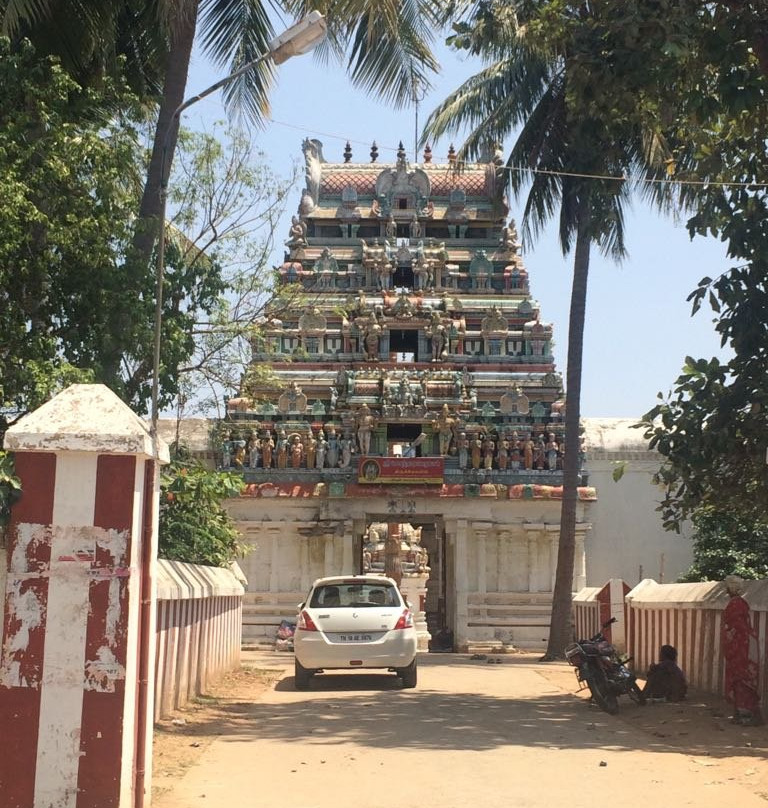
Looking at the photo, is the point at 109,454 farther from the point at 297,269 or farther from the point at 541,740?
the point at 297,269

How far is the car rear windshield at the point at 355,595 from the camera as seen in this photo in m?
15.6

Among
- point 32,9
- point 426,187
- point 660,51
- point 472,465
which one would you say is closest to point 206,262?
point 32,9

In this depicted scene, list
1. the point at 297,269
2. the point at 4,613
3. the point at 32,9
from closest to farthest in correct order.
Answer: the point at 4,613
the point at 32,9
the point at 297,269

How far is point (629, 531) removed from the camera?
3219cm

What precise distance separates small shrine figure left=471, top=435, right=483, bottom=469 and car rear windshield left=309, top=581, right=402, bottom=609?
14.3m

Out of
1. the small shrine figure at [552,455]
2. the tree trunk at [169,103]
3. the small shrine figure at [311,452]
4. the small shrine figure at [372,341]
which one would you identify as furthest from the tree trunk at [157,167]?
the small shrine figure at [372,341]

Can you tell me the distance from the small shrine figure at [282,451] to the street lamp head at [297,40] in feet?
67.0

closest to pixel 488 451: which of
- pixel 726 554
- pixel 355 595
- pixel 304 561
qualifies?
pixel 304 561

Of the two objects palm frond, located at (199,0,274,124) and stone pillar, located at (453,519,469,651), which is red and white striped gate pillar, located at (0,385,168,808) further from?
stone pillar, located at (453,519,469,651)

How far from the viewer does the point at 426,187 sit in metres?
38.8

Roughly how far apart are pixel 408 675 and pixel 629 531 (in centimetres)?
1783

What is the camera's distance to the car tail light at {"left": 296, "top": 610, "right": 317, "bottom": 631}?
49.9ft

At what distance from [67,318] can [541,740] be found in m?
6.23

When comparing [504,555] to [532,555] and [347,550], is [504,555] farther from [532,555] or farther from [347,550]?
[347,550]
